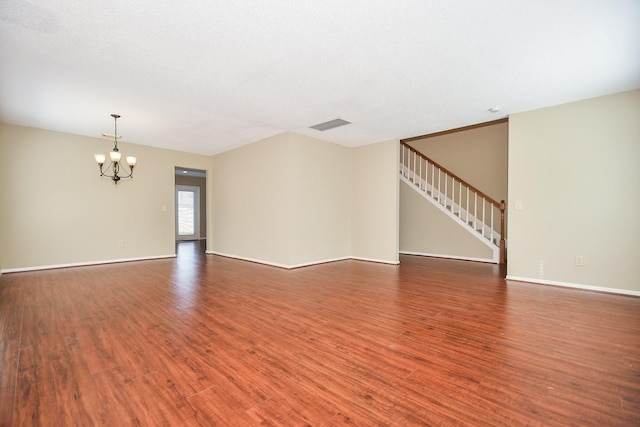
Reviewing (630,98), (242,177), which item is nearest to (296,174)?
(242,177)

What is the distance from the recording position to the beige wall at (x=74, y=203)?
5.33m

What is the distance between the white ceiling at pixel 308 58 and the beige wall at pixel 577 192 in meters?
0.35

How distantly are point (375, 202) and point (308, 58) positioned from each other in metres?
4.13

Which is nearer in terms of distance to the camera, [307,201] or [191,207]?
[307,201]

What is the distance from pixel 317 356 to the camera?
224 centimetres

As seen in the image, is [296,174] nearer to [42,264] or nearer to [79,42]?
[79,42]

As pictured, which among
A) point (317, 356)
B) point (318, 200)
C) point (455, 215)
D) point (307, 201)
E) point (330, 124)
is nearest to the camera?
point (317, 356)

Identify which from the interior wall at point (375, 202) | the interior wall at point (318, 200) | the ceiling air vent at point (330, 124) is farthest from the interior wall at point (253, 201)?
the interior wall at point (375, 202)

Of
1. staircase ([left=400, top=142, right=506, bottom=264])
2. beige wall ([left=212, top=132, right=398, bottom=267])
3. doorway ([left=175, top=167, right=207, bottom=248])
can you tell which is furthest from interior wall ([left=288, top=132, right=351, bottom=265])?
doorway ([left=175, top=167, right=207, bottom=248])

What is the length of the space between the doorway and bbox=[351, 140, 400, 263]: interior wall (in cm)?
728

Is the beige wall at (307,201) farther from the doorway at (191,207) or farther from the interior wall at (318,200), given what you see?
the doorway at (191,207)

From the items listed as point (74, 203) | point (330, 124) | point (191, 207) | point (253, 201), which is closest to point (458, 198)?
point (330, 124)

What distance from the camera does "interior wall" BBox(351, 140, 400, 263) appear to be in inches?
250

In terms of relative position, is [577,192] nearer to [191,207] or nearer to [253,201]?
[253,201]
